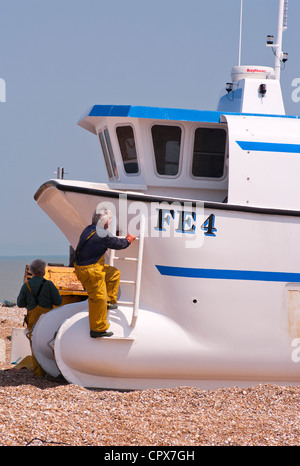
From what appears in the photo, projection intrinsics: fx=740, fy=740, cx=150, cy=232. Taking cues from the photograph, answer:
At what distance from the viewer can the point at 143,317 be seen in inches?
308

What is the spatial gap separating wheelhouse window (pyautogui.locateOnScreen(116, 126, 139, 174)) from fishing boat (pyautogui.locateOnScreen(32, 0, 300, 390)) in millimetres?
885

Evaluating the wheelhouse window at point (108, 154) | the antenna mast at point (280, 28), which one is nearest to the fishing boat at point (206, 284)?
the wheelhouse window at point (108, 154)

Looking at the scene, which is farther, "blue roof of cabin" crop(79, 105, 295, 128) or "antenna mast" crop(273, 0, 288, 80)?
"antenna mast" crop(273, 0, 288, 80)

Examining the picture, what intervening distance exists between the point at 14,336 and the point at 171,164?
340cm

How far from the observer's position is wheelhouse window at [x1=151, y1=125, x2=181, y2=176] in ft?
28.2

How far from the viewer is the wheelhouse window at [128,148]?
8727mm

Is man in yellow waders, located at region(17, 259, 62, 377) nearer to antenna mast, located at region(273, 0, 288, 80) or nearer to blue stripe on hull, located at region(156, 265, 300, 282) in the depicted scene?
blue stripe on hull, located at region(156, 265, 300, 282)

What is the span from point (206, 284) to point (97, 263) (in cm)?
117

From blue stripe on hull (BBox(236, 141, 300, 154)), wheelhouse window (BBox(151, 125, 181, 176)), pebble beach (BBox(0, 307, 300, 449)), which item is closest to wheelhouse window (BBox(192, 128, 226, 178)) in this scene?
wheelhouse window (BBox(151, 125, 181, 176))

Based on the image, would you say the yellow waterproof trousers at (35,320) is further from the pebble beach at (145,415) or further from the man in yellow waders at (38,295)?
the pebble beach at (145,415)

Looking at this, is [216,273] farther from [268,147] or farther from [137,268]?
[268,147]

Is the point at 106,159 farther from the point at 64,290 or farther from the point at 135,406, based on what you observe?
the point at 135,406
